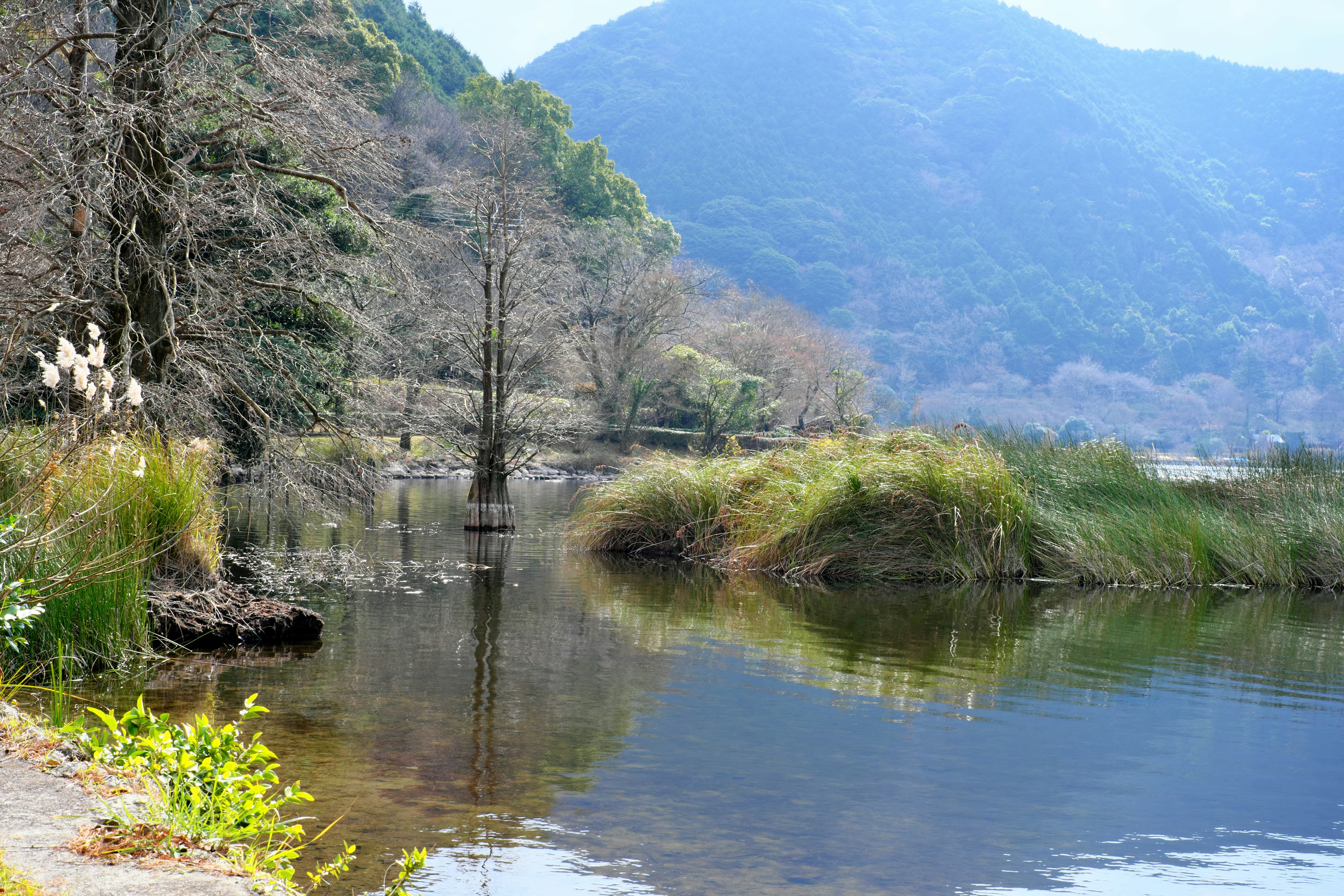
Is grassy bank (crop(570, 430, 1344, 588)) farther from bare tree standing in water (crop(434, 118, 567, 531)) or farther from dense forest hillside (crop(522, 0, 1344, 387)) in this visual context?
dense forest hillside (crop(522, 0, 1344, 387))

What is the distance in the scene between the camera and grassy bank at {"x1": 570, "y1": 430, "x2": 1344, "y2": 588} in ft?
44.0

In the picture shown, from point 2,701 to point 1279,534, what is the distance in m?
14.3

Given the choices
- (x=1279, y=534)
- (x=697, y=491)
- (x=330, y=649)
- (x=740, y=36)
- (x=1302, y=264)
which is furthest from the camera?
(x=740, y=36)

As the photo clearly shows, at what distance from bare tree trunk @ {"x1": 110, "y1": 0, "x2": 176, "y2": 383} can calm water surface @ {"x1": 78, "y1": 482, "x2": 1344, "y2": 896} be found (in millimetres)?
2729

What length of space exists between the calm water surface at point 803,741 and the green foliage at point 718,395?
34.6 metres

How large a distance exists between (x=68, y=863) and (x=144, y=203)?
24.8ft

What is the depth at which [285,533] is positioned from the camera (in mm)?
17453

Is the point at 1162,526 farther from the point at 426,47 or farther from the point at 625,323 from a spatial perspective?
the point at 426,47

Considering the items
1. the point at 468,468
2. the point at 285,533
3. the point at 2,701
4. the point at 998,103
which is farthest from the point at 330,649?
the point at 998,103

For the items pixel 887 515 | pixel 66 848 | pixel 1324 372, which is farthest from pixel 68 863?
pixel 1324 372

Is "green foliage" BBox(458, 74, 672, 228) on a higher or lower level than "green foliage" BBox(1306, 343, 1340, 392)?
higher

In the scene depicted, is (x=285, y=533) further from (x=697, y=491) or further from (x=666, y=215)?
(x=666, y=215)

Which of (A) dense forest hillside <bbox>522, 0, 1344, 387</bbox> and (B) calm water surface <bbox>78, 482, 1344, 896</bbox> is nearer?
(B) calm water surface <bbox>78, 482, 1344, 896</bbox>

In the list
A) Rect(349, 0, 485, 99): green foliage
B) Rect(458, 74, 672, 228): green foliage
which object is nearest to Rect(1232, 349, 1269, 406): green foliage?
Rect(458, 74, 672, 228): green foliage
